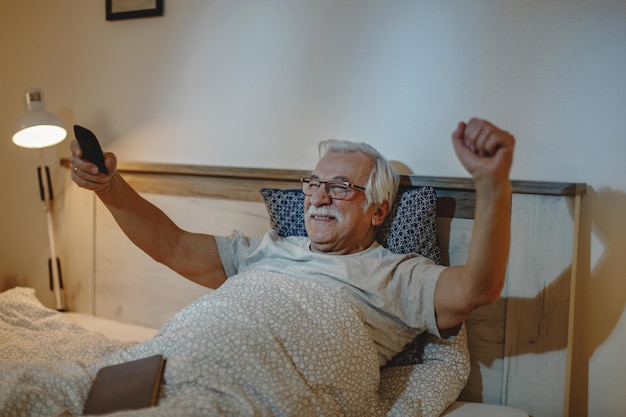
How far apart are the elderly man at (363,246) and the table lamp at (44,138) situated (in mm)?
522

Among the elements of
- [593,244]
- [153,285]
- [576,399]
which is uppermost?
[593,244]

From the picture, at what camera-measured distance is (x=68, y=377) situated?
130cm

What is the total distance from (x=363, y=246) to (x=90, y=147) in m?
0.77

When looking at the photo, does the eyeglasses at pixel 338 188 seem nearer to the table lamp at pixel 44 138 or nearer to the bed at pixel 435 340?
the bed at pixel 435 340

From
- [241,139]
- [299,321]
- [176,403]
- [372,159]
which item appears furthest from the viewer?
[241,139]

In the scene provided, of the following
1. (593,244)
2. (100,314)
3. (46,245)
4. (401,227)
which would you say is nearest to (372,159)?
(401,227)

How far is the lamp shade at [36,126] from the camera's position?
201cm

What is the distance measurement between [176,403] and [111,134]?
1389 mm

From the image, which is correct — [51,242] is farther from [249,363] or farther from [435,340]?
[435,340]

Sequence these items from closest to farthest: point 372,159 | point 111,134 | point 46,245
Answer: point 372,159 → point 111,134 → point 46,245

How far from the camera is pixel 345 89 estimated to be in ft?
6.19

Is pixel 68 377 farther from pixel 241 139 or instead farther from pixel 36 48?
pixel 36 48

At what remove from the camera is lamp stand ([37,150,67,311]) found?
2.32 m

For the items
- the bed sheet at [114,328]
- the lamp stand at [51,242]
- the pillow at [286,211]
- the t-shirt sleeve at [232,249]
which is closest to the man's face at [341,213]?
the pillow at [286,211]
